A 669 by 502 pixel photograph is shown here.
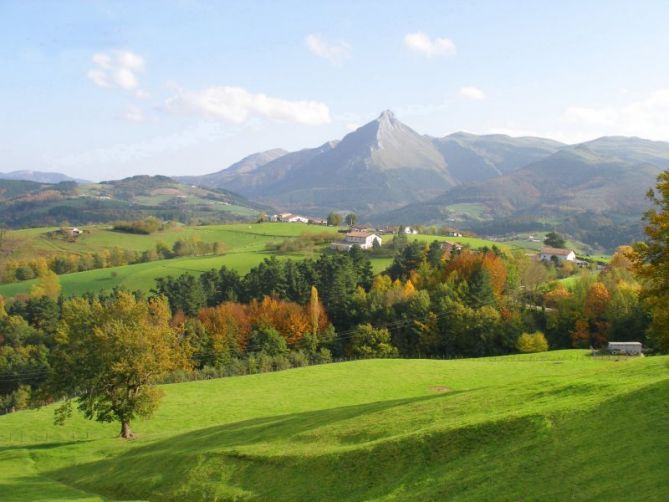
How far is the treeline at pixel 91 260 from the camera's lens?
173375 mm

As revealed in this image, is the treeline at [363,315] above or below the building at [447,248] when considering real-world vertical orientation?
below

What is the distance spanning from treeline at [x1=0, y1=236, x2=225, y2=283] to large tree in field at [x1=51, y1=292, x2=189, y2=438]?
128 metres

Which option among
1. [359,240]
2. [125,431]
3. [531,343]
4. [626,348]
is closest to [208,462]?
[125,431]

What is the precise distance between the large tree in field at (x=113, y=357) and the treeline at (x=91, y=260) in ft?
421

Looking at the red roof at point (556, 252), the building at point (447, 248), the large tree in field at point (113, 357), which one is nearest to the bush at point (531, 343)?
the building at point (447, 248)

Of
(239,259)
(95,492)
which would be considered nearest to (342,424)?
(95,492)

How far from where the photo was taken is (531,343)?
94000 mm

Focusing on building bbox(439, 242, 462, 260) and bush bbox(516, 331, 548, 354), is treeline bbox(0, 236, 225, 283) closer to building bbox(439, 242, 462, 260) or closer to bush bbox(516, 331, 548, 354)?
building bbox(439, 242, 462, 260)

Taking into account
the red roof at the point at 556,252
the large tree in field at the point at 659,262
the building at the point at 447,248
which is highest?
the large tree in field at the point at 659,262

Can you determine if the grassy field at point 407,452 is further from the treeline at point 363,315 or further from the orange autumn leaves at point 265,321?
the orange autumn leaves at point 265,321

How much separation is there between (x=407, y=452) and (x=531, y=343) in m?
74.7

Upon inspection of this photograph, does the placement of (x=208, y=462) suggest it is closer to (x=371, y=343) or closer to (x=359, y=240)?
(x=371, y=343)

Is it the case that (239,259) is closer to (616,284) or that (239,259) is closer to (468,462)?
(616,284)

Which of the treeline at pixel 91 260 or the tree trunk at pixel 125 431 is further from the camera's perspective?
the treeline at pixel 91 260
